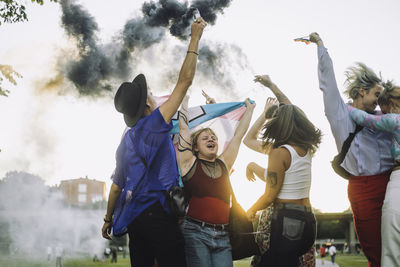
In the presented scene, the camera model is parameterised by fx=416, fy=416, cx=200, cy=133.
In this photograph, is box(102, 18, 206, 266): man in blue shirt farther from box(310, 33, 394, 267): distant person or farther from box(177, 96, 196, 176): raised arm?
box(310, 33, 394, 267): distant person

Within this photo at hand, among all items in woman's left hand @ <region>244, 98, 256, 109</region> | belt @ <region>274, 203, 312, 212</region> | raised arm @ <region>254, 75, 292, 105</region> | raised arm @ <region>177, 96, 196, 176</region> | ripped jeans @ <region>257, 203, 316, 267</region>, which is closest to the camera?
ripped jeans @ <region>257, 203, 316, 267</region>

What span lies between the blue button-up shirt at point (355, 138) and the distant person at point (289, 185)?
24 centimetres

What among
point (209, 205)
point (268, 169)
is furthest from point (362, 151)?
point (209, 205)

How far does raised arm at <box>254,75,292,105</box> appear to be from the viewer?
172 inches

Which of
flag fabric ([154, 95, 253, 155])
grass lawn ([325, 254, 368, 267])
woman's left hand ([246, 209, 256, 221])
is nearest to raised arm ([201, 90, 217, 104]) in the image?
flag fabric ([154, 95, 253, 155])

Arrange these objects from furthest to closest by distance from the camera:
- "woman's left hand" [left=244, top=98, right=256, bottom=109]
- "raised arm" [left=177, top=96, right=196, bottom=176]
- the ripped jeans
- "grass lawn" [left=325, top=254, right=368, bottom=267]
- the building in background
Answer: the building in background → "grass lawn" [left=325, top=254, right=368, bottom=267] → "woman's left hand" [left=244, top=98, right=256, bottom=109] → "raised arm" [left=177, top=96, right=196, bottom=176] → the ripped jeans

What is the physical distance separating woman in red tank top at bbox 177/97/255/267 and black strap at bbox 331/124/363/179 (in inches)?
40.4

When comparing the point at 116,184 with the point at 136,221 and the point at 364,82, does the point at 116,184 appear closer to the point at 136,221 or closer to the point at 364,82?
the point at 136,221

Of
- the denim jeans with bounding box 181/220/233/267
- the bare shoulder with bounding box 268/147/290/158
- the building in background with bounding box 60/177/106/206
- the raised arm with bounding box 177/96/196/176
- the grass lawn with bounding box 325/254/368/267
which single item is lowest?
the grass lawn with bounding box 325/254/368/267

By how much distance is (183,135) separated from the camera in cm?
414

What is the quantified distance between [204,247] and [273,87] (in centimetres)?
189

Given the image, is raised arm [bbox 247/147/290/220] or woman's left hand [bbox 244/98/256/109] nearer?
raised arm [bbox 247/147/290/220]

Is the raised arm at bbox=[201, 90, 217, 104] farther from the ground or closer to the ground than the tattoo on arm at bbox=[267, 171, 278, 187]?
farther from the ground

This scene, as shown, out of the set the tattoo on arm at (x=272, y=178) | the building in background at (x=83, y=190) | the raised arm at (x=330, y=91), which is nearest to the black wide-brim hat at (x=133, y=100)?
the tattoo on arm at (x=272, y=178)
